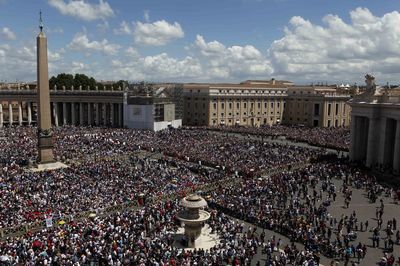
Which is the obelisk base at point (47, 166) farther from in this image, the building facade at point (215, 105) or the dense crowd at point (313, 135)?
the building facade at point (215, 105)

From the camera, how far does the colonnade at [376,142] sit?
4141 centimetres

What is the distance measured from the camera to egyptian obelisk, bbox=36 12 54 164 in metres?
42.3

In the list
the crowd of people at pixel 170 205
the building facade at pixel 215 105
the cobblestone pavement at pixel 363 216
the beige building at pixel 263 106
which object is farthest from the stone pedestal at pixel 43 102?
the beige building at pixel 263 106

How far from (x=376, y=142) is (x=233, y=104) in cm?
4944

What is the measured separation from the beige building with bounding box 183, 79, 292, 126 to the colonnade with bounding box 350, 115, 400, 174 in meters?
44.9

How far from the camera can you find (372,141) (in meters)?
43.6

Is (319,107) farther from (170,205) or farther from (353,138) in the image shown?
(170,205)

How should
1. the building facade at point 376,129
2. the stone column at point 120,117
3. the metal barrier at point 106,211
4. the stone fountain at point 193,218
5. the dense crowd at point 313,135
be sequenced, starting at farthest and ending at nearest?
the stone column at point 120,117 → the dense crowd at point 313,135 → the building facade at point 376,129 → the metal barrier at point 106,211 → the stone fountain at point 193,218

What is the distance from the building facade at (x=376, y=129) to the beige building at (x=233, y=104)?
147 ft

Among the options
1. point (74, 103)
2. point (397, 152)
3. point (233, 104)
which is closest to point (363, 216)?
point (397, 152)

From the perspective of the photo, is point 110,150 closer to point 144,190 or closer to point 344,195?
point 144,190

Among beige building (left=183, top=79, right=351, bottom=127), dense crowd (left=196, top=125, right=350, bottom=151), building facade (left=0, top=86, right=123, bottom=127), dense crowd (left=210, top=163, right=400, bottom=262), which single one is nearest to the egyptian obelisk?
dense crowd (left=210, top=163, right=400, bottom=262)

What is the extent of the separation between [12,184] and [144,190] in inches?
422

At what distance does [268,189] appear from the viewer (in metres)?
33.9
